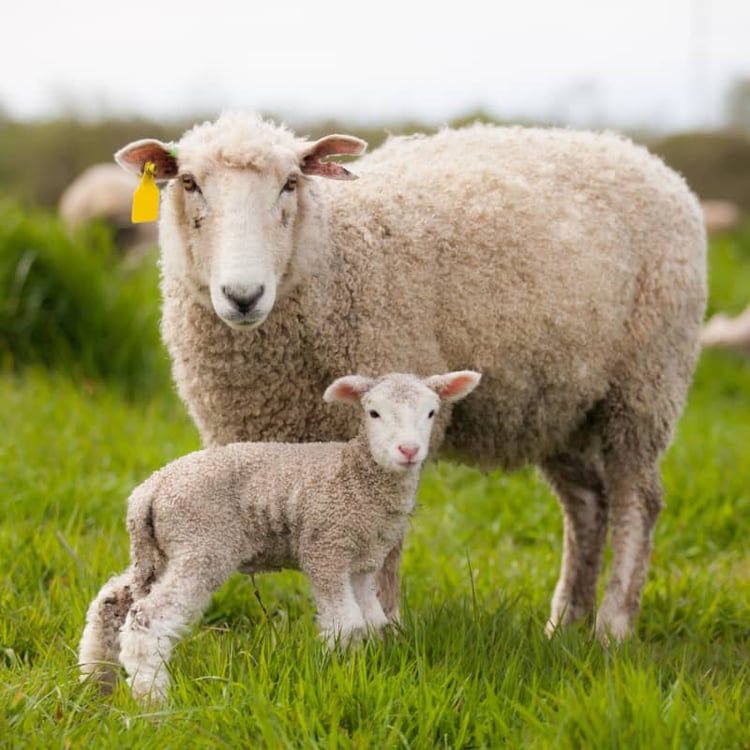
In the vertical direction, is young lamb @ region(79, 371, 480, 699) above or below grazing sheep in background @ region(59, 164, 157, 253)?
above

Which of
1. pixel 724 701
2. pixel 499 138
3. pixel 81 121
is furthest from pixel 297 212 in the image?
pixel 81 121

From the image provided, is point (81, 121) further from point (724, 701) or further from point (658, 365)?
point (724, 701)

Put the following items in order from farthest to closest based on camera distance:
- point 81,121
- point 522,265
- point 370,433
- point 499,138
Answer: point 81,121 < point 499,138 < point 522,265 < point 370,433

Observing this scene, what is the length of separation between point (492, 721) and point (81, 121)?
11049mm

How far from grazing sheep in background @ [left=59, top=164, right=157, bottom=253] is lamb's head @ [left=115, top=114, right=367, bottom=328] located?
674cm

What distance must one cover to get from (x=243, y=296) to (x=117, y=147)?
10029 millimetres

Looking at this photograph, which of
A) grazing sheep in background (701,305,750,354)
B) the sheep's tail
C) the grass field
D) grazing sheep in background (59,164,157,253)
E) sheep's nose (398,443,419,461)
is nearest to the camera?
the grass field

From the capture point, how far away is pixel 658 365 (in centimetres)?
445

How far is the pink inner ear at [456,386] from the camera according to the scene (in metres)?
3.41

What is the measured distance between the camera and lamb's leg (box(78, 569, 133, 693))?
3418 mm

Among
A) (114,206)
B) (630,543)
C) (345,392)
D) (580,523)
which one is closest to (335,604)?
(345,392)

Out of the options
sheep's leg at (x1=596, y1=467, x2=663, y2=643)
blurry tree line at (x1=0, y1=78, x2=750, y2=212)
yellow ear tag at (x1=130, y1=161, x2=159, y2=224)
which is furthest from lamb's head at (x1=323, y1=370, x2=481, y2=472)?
blurry tree line at (x1=0, y1=78, x2=750, y2=212)

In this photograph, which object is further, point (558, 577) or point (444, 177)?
point (558, 577)

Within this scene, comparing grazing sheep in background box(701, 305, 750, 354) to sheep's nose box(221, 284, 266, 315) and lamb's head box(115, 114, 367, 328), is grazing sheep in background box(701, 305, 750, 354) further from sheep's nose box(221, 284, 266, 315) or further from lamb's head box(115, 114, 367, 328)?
sheep's nose box(221, 284, 266, 315)
